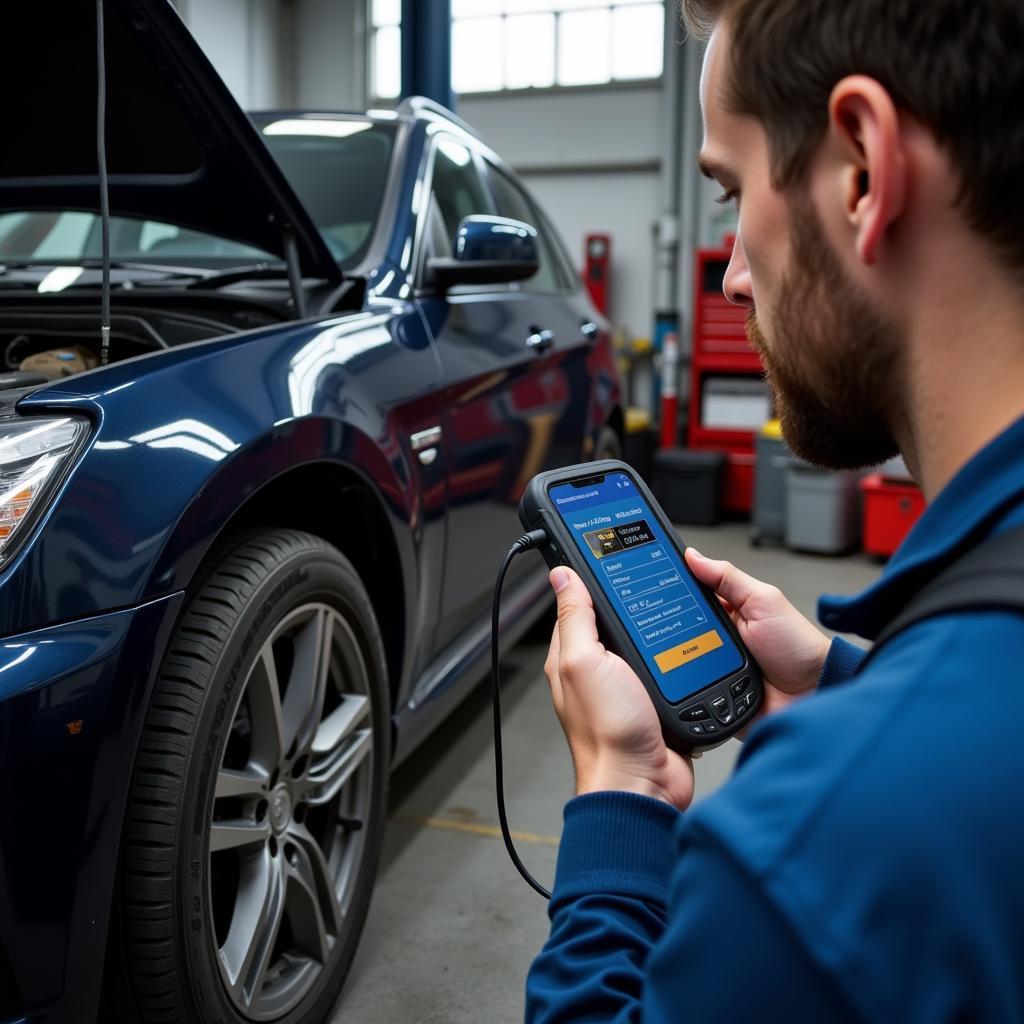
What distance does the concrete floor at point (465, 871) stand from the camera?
1.65m

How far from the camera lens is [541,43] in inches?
324

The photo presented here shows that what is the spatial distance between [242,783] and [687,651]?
0.61 metres

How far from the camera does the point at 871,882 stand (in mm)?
415

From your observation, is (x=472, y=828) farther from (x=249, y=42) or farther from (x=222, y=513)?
(x=249, y=42)

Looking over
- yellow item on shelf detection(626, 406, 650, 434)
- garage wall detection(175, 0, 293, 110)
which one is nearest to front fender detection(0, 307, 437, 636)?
yellow item on shelf detection(626, 406, 650, 434)

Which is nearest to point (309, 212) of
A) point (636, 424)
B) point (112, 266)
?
point (112, 266)

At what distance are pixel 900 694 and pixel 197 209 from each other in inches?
60.2

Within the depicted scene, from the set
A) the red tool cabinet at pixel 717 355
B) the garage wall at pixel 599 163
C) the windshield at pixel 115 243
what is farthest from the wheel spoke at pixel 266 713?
the garage wall at pixel 599 163

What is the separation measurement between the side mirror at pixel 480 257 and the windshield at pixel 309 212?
0.16 metres

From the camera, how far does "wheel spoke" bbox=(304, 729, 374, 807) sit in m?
1.50

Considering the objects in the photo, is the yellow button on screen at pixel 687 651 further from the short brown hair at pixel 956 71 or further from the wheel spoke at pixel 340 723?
the wheel spoke at pixel 340 723

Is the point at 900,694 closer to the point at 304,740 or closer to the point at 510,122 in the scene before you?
the point at 304,740

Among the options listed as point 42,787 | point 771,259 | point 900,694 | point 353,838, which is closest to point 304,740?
point 353,838

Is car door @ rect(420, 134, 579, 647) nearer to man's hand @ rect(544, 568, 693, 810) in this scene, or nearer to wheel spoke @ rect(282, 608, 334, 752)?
wheel spoke @ rect(282, 608, 334, 752)
